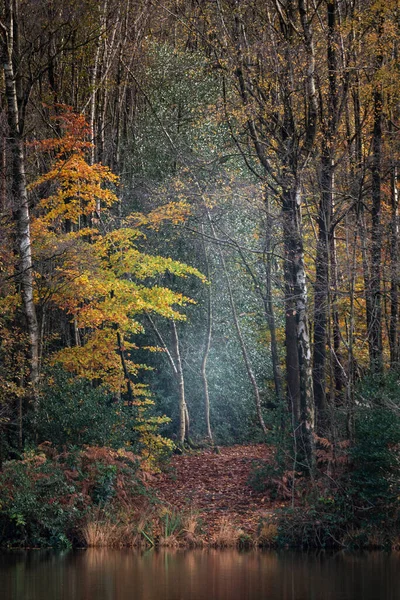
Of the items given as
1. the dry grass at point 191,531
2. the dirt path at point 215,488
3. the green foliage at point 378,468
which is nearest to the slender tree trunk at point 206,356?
the dirt path at point 215,488

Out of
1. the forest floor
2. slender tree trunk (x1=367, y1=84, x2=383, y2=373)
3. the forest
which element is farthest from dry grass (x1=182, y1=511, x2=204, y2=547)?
slender tree trunk (x1=367, y1=84, x2=383, y2=373)

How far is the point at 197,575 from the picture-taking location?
438 inches

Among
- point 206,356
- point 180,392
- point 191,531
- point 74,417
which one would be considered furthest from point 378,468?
point 206,356

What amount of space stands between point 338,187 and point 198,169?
15.4ft

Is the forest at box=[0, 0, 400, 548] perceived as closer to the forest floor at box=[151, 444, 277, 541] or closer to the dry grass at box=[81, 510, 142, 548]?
the dry grass at box=[81, 510, 142, 548]

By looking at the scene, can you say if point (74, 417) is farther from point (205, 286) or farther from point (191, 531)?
point (205, 286)

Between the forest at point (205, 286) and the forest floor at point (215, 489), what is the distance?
136 millimetres

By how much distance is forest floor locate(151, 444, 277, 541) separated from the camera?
48.4 feet

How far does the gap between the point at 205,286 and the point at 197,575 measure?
13.5 m

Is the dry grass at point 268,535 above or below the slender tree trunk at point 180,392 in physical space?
below

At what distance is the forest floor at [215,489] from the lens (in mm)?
14766

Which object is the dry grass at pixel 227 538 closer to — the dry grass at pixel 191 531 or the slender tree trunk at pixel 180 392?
the dry grass at pixel 191 531

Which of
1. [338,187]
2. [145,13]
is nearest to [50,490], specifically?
[338,187]

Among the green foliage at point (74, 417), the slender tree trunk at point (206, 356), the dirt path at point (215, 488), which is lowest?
the dirt path at point (215, 488)
